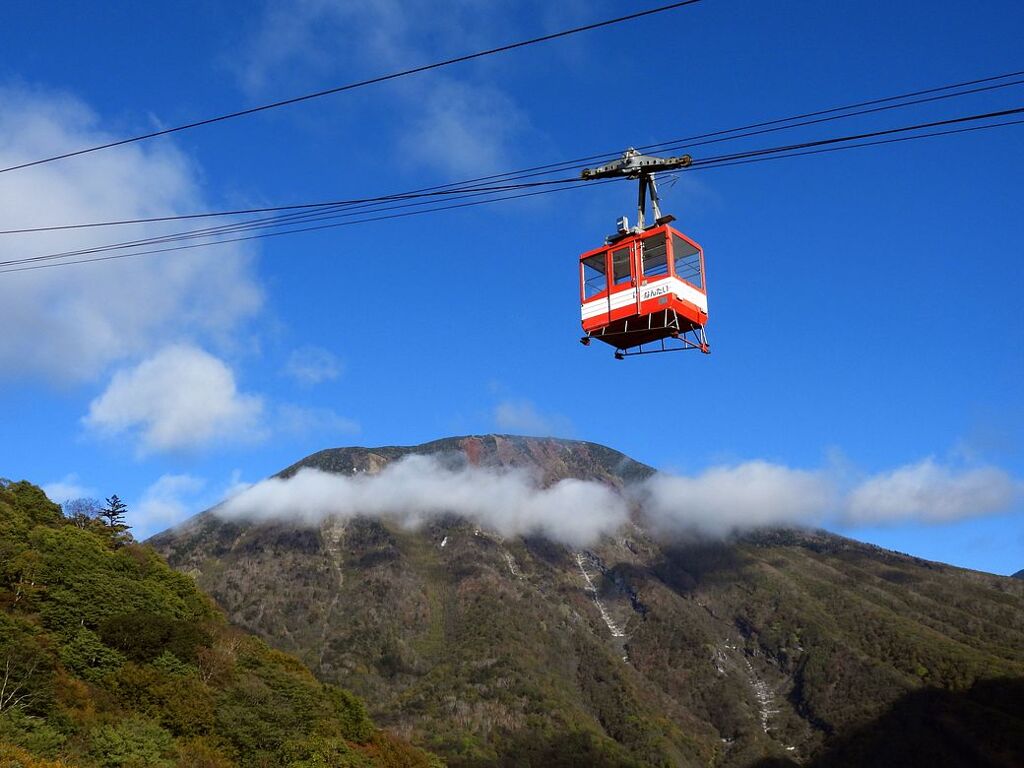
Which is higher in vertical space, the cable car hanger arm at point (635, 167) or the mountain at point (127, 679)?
the cable car hanger arm at point (635, 167)

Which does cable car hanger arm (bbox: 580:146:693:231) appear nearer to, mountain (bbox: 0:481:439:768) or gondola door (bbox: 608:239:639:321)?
gondola door (bbox: 608:239:639:321)

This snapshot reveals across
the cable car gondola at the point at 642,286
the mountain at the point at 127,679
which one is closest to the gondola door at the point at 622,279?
the cable car gondola at the point at 642,286

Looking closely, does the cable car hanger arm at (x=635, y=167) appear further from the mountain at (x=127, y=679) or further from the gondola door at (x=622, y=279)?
the mountain at (x=127, y=679)

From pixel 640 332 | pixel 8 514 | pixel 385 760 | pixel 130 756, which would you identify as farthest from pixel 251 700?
pixel 640 332

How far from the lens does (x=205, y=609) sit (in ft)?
284

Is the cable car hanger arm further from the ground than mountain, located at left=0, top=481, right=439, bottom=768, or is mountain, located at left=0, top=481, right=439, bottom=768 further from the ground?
the cable car hanger arm

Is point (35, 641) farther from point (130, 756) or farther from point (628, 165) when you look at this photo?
point (628, 165)

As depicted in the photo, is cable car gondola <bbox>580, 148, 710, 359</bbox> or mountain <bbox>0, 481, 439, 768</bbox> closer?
cable car gondola <bbox>580, 148, 710, 359</bbox>

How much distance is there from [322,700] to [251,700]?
45.3ft

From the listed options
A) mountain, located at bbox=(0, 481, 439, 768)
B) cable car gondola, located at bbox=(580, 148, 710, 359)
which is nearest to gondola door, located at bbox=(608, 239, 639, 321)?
cable car gondola, located at bbox=(580, 148, 710, 359)

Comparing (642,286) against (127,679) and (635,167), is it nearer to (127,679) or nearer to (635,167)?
(635,167)

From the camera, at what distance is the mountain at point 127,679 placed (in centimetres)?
4897

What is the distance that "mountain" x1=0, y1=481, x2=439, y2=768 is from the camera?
4897cm

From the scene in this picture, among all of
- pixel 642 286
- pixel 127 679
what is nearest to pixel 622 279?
pixel 642 286
